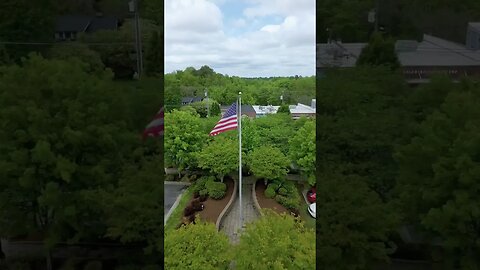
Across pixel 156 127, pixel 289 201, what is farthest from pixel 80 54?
pixel 289 201

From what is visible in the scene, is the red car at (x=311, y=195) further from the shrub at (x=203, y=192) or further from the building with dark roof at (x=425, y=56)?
the building with dark roof at (x=425, y=56)

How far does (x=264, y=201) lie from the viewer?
3568 mm

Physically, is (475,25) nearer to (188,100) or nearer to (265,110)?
(265,110)

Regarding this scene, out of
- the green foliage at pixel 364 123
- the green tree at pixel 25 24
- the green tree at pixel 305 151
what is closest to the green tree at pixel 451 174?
the green foliage at pixel 364 123

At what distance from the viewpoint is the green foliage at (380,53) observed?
10.6 feet

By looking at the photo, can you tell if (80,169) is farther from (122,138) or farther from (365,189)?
(365,189)

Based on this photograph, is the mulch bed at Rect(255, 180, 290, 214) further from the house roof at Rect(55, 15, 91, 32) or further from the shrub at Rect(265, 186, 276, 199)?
the house roof at Rect(55, 15, 91, 32)

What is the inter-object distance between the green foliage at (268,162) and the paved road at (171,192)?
0.59 metres

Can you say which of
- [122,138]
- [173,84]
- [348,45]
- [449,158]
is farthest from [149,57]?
[449,158]

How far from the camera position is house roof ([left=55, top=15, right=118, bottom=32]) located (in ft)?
10.9

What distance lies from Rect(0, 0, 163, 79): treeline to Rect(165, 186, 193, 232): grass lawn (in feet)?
3.23

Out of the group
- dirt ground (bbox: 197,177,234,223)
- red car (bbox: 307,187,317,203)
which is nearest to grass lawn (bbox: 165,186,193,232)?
dirt ground (bbox: 197,177,234,223)

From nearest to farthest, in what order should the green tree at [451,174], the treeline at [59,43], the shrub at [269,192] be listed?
the green tree at [451,174] → the treeline at [59,43] → the shrub at [269,192]

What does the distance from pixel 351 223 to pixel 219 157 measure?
1.15m
